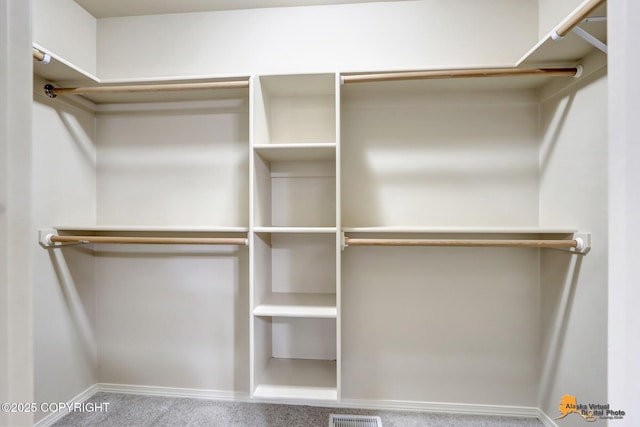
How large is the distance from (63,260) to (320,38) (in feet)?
6.70

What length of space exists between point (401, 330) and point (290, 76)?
5.26 feet

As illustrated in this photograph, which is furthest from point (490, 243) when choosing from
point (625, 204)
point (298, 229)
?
point (625, 204)

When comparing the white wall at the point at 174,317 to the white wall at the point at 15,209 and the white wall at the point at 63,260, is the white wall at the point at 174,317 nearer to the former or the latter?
the white wall at the point at 63,260

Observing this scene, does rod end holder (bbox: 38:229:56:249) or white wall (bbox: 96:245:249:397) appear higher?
rod end holder (bbox: 38:229:56:249)

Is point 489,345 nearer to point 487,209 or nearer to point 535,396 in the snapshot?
point 535,396

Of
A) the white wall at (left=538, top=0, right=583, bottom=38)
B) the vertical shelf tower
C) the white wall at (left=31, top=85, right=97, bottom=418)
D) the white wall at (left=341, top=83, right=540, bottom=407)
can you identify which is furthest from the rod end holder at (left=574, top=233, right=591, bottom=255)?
the white wall at (left=31, top=85, right=97, bottom=418)

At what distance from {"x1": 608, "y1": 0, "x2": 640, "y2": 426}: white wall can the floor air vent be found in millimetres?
1582

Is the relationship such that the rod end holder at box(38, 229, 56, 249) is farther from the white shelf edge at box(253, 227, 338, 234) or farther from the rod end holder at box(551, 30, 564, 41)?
the rod end holder at box(551, 30, 564, 41)

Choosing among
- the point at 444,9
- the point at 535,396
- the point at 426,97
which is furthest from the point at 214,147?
the point at 535,396

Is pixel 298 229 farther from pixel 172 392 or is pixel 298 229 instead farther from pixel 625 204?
pixel 172 392

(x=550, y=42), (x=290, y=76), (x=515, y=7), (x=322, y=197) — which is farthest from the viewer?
(x=322, y=197)

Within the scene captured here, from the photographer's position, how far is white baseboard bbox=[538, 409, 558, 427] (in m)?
1.68

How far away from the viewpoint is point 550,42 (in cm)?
137

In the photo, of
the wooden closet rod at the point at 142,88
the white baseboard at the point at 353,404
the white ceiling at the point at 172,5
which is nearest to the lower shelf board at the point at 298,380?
the white baseboard at the point at 353,404
